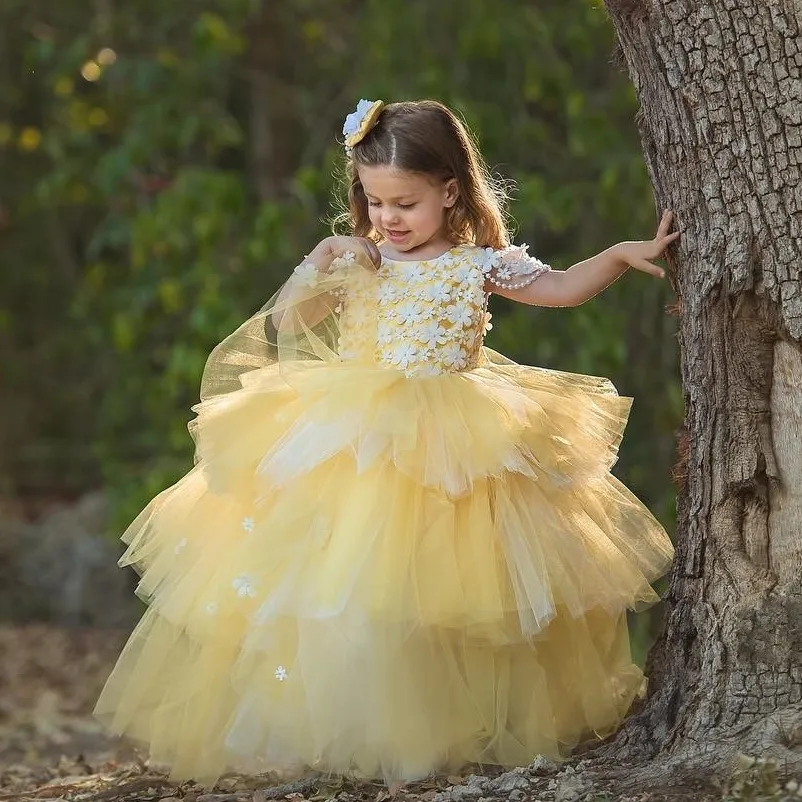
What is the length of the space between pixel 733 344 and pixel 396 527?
2.43 ft

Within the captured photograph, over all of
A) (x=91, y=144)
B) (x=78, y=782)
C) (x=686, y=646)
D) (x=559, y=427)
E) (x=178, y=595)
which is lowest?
(x=78, y=782)

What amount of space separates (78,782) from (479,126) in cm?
264

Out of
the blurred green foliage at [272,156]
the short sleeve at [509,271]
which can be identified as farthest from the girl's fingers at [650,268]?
the blurred green foliage at [272,156]

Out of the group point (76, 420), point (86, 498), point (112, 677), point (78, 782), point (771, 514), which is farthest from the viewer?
point (76, 420)

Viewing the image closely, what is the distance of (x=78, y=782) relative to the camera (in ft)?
10.1

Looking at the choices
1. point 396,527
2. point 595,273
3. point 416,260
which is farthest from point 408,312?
point 396,527

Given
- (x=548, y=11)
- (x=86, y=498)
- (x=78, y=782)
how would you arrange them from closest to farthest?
(x=78, y=782)
(x=548, y=11)
(x=86, y=498)

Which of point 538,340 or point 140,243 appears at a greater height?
point 140,243

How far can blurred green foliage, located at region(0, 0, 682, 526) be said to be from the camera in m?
4.54

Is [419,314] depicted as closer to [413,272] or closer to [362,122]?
[413,272]

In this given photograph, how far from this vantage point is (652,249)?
241 centimetres

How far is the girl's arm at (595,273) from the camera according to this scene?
2.40 metres

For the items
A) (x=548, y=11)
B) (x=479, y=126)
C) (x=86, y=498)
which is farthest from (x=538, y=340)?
(x=86, y=498)

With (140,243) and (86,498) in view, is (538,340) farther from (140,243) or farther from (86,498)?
(86,498)
